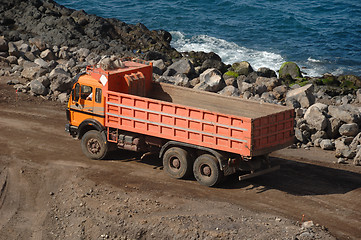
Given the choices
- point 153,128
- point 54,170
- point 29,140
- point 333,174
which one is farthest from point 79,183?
point 333,174

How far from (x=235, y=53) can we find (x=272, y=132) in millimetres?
29059

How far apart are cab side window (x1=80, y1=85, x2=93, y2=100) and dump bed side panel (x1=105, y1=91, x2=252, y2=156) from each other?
81 cm

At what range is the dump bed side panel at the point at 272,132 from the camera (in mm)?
14961

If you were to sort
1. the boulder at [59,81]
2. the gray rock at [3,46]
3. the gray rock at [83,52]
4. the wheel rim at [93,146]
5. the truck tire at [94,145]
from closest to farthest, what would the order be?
the truck tire at [94,145], the wheel rim at [93,146], the boulder at [59,81], the gray rock at [3,46], the gray rock at [83,52]

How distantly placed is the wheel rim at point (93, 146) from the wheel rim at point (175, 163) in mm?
2877

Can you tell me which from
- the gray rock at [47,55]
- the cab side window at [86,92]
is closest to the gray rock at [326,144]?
the cab side window at [86,92]

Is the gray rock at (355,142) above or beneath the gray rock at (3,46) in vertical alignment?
beneath

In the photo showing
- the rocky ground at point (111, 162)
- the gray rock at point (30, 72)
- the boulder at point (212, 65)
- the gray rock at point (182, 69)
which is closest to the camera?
the rocky ground at point (111, 162)

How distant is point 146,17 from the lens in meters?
57.1

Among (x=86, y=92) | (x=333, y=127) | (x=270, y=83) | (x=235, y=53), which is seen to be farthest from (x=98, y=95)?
(x=235, y=53)

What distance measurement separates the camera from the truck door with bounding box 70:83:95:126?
17.6 m

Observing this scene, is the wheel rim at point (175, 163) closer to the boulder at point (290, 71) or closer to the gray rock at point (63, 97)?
the gray rock at point (63, 97)

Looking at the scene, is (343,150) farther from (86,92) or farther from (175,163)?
(86,92)

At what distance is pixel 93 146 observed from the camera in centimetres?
1816
